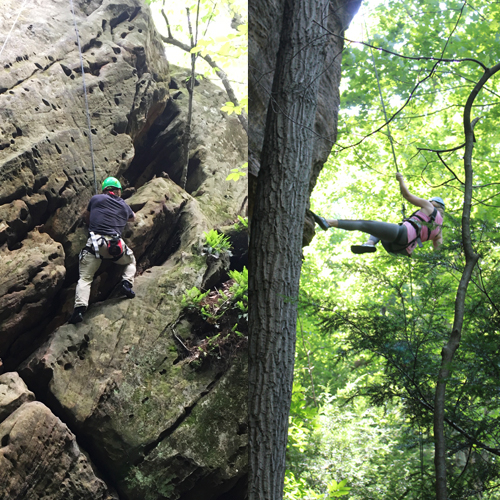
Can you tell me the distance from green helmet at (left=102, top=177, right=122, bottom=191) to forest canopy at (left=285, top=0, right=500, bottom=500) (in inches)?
54.1

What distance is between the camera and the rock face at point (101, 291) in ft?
5.33

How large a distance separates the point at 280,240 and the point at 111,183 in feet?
3.80

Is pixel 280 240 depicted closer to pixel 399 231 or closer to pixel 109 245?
pixel 109 245

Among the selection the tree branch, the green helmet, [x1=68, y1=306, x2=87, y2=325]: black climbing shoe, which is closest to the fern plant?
the green helmet

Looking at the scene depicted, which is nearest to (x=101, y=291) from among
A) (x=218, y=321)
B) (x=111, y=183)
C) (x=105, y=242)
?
(x=105, y=242)

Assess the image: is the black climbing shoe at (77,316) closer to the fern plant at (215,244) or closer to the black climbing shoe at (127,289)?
the black climbing shoe at (127,289)

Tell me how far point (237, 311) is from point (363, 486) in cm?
424

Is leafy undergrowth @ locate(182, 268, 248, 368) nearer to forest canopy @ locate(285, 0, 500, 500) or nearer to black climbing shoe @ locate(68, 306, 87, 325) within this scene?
black climbing shoe @ locate(68, 306, 87, 325)

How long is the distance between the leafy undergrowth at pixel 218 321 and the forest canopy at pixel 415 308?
683mm

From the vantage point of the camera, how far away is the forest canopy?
2.90m

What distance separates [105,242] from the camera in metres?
1.91

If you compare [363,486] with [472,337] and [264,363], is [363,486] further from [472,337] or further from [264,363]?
[264,363]

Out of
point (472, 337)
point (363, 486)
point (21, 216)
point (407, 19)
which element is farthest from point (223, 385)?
point (407, 19)

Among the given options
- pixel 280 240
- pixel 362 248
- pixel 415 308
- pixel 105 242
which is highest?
pixel 362 248
